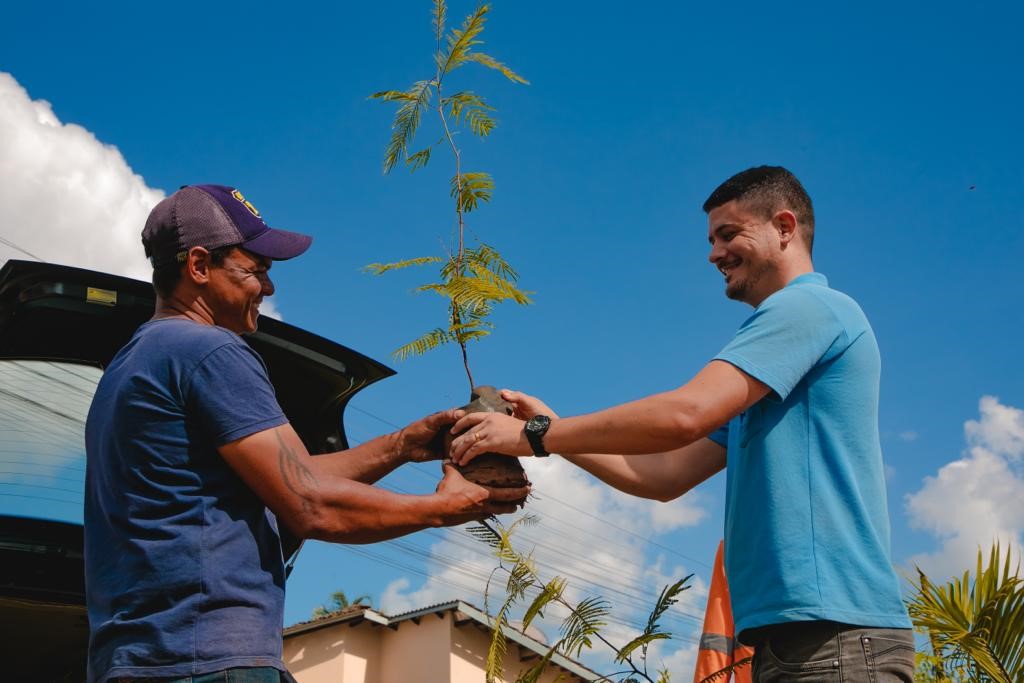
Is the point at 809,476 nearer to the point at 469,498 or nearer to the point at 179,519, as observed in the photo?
the point at 469,498

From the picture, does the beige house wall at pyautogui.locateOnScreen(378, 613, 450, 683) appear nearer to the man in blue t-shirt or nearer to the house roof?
the house roof

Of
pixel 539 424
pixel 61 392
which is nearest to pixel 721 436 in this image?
pixel 539 424

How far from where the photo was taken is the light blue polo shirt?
7.64 feet

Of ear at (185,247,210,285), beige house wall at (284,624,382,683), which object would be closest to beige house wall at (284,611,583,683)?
beige house wall at (284,624,382,683)

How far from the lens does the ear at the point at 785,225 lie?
285 centimetres

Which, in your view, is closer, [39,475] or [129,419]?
[129,419]

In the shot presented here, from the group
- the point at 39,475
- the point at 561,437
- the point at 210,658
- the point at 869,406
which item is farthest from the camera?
the point at 39,475

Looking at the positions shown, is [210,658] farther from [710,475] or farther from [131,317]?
[131,317]

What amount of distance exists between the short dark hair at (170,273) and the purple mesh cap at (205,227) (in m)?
0.01

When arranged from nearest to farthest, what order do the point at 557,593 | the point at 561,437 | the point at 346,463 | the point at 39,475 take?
the point at 561,437
the point at 346,463
the point at 557,593
the point at 39,475

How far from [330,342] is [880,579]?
17.8 feet

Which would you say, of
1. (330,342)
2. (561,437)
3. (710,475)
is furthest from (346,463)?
(330,342)

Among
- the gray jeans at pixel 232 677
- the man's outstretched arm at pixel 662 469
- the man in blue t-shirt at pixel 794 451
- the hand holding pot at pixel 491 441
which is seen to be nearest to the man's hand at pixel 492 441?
the hand holding pot at pixel 491 441

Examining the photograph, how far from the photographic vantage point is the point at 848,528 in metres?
2.39
